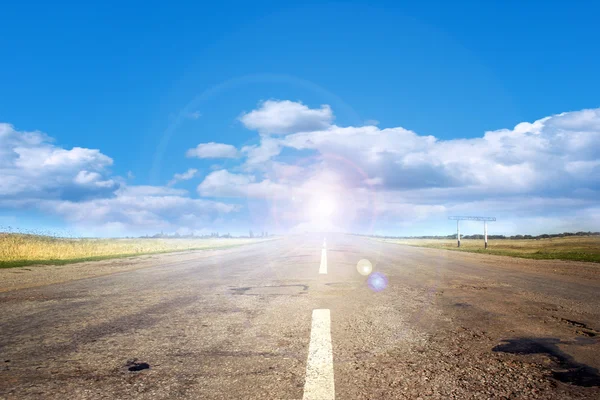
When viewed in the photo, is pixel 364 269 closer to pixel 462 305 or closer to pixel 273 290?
pixel 273 290

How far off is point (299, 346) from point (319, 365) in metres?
0.60

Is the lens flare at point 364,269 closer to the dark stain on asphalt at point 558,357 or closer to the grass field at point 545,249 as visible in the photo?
the dark stain on asphalt at point 558,357

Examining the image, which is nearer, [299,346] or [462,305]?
[299,346]

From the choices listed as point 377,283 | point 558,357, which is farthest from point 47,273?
point 558,357

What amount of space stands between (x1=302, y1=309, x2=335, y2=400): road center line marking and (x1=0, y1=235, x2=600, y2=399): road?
0.05 ft

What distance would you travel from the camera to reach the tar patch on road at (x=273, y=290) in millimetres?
7199

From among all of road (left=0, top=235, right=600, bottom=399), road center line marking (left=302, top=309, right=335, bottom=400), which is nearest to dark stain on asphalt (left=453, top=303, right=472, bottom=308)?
road (left=0, top=235, right=600, bottom=399)

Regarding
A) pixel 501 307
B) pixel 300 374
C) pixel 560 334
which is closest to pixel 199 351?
pixel 300 374

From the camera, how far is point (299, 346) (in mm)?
3697

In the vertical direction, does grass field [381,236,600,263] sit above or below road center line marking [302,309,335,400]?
above

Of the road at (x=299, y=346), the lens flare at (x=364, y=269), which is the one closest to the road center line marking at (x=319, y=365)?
the road at (x=299, y=346)

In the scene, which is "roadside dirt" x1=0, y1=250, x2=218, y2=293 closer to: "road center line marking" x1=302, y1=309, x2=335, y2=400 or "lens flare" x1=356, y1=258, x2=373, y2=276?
"road center line marking" x1=302, y1=309, x2=335, y2=400

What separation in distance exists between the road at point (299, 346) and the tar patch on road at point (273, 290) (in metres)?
0.10

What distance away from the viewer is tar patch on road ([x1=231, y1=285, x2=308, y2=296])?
720cm
